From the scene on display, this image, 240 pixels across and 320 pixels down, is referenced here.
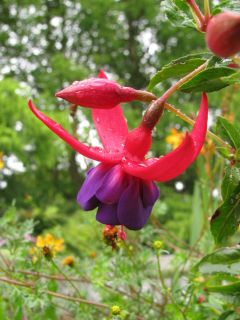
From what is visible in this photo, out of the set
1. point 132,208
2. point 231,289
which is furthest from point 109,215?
point 231,289

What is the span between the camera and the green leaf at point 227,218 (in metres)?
0.54

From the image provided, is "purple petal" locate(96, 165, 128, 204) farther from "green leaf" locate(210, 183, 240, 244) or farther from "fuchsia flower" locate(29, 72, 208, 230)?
"green leaf" locate(210, 183, 240, 244)

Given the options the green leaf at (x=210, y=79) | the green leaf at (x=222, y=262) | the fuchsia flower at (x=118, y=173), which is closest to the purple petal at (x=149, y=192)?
the fuchsia flower at (x=118, y=173)

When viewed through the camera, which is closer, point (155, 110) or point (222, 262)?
point (155, 110)

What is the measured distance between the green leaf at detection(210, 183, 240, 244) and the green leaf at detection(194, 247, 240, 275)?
6cm

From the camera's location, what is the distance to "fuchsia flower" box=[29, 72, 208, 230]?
40cm

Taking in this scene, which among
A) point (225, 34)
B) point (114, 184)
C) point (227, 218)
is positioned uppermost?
point (225, 34)

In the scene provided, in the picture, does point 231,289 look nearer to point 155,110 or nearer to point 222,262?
point 222,262

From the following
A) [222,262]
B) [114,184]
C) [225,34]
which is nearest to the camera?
[225,34]

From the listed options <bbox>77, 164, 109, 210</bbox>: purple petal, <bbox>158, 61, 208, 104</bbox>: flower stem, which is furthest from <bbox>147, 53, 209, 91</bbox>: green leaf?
<bbox>77, 164, 109, 210</bbox>: purple petal

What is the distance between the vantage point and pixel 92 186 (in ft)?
1.43

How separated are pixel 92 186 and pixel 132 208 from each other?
4 cm

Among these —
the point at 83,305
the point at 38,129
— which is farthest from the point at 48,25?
the point at 83,305

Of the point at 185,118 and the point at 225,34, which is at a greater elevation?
the point at 225,34
